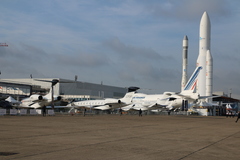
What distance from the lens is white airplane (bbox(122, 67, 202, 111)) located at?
55994 millimetres

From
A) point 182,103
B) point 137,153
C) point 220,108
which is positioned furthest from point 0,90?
point 137,153

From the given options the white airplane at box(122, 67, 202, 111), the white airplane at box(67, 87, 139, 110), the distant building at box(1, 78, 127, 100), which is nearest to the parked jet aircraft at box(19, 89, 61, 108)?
the white airplane at box(67, 87, 139, 110)

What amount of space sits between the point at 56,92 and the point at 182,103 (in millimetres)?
56665

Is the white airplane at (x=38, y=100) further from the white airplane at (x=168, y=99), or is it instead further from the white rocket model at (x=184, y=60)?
the white rocket model at (x=184, y=60)

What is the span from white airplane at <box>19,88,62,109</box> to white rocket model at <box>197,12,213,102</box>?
155 ft

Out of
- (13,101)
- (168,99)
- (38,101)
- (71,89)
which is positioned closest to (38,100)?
(38,101)

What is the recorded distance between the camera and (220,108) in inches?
3708

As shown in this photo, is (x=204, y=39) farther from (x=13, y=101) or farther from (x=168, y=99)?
(x=13, y=101)

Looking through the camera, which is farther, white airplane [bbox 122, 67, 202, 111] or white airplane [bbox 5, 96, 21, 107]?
white airplane [bbox 122, 67, 202, 111]

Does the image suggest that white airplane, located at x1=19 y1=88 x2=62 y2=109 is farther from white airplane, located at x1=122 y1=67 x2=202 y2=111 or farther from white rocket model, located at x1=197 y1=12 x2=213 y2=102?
white rocket model, located at x1=197 y1=12 x2=213 y2=102

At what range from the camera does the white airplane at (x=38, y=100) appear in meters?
49.8

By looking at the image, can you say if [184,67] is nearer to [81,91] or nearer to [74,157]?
[81,91]

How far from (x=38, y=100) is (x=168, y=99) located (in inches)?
1065

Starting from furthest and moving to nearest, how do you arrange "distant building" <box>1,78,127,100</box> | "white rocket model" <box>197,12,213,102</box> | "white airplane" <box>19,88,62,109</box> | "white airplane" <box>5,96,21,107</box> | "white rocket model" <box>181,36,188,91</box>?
"distant building" <box>1,78,127,100</box>
"white rocket model" <box>181,36,188,91</box>
"white rocket model" <box>197,12,213,102</box>
"white airplane" <box>5,96,21,107</box>
"white airplane" <box>19,88,62,109</box>
